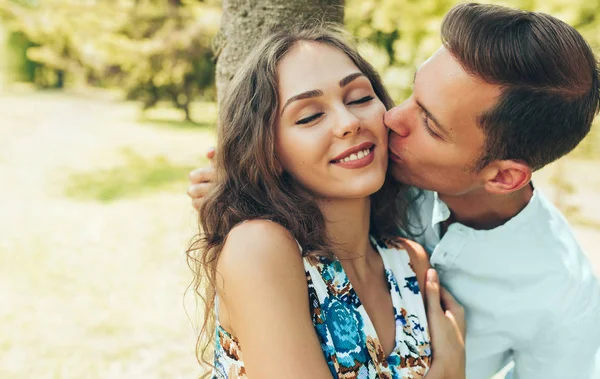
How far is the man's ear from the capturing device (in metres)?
2.24

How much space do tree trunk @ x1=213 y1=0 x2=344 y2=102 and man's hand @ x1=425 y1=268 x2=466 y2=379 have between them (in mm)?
1231

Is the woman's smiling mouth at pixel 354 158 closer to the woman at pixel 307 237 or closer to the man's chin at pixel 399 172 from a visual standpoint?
the woman at pixel 307 237

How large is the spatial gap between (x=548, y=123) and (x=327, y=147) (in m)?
0.91

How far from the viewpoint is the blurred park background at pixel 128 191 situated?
4.40m

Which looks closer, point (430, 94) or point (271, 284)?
point (271, 284)

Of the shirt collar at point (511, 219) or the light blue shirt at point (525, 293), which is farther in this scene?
the shirt collar at point (511, 219)

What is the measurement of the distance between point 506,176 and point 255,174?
1.04 metres

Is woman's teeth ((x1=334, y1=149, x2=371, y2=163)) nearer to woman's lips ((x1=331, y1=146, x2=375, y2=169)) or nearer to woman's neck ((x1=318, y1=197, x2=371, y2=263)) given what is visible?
woman's lips ((x1=331, y1=146, x2=375, y2=169))

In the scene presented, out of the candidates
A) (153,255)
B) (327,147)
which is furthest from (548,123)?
(153,255)

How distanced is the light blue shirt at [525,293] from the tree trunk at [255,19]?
105 centimetres

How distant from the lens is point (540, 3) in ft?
14.2

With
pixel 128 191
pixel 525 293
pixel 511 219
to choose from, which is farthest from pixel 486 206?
pixel 128 191

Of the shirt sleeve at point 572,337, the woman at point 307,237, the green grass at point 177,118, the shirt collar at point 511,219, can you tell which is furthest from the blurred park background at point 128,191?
the shirt sleeve at point 572,337

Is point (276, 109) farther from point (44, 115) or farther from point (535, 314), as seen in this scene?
point (44, 115)
